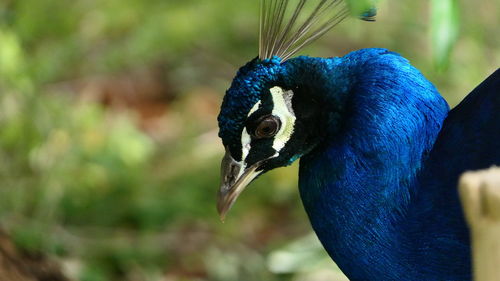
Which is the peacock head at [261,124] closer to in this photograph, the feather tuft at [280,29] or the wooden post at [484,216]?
the feather tuft at [280,29]

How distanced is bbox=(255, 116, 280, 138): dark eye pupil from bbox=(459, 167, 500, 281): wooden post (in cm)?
61

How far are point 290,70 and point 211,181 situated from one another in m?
1.24

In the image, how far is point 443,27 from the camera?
1.09 metres

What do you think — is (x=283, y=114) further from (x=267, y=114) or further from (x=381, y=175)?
(x=381, y=175)

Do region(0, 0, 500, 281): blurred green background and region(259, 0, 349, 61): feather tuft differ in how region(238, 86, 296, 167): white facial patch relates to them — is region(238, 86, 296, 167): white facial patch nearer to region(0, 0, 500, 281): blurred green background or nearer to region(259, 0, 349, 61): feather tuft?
region(259, 0, 349, 61): feather tuft

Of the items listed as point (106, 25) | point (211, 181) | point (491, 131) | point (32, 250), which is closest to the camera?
point (491, 131)

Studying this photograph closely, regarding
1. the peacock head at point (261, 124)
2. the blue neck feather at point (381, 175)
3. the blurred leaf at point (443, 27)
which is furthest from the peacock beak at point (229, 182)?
the blurred leaf at point (443, 27)

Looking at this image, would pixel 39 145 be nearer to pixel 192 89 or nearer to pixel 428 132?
pixel 192 89

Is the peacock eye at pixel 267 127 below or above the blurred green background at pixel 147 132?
below

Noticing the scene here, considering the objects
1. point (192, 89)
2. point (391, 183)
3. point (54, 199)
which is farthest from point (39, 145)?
point (391, 183)

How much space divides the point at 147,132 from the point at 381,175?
5.64ft

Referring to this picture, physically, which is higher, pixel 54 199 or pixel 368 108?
pixel 54 199

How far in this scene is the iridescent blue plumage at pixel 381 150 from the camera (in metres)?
1.21

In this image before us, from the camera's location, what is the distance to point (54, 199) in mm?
2250
